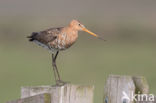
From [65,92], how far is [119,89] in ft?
1.45

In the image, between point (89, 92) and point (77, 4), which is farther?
point (77, 4)

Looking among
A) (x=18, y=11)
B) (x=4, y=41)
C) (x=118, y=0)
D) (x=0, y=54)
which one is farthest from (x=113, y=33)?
(x=118, y=0)

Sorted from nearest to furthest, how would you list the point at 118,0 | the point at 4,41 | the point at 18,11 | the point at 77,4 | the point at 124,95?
the point at 124,95
the point at 4,41
the point at 18,11
the point at 77,4
the point at 118,0

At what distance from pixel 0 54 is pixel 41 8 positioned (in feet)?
65.1

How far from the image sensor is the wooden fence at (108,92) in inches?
217

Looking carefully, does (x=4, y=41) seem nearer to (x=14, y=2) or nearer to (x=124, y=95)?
(x=124, y=95)

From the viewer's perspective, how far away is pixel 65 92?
221 inches

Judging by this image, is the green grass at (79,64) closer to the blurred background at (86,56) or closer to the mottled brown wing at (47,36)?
the blurred background at (86,56)

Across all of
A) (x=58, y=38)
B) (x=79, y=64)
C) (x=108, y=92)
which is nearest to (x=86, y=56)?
(x=79, y=64)

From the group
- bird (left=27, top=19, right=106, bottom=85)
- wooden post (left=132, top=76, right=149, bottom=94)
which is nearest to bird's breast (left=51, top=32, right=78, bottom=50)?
bird (left=27, top=19, right=106, bottom=85)

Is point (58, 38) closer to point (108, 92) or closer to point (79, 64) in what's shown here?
point (108, 92)

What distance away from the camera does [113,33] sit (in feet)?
76.7

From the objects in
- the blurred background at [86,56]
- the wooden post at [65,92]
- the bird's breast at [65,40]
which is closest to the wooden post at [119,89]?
the wooden post at [65,92]

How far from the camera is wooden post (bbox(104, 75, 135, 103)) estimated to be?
Result: 18.4ft
